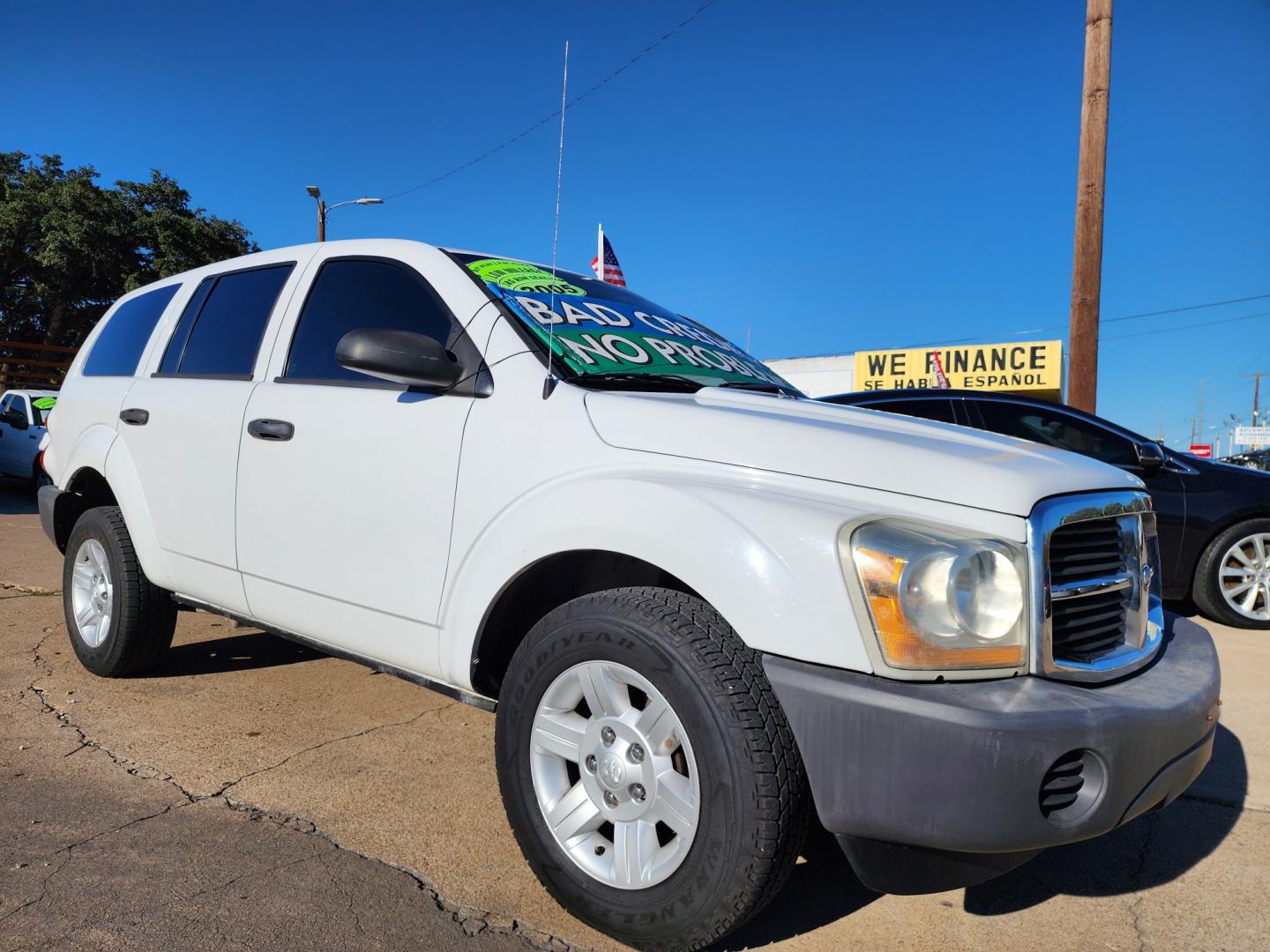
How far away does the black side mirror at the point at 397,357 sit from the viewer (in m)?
2.37

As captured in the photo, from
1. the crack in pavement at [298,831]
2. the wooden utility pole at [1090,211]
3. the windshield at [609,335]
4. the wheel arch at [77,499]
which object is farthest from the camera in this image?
the wooden utility pole at [1090,211]

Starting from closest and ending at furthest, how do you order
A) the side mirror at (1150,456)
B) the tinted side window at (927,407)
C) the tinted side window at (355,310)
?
the tinted side window at (355,310) → the side mirror at (1150,456) → the tinted side window at (927,407)

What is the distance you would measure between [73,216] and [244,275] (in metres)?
24.7

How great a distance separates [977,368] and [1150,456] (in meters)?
23.6

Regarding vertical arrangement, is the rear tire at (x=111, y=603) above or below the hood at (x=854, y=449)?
below

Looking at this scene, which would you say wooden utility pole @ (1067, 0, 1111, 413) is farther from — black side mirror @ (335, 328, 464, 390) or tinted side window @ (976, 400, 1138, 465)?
black side mirror @ (335, 328, 464, 390)

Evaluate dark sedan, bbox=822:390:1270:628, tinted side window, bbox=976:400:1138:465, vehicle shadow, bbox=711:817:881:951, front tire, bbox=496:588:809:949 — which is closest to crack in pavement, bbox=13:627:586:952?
front tire, bbox=496:588:809:949

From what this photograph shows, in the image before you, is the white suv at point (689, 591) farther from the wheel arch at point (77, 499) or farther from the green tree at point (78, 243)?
the green tree at point (78, 243)

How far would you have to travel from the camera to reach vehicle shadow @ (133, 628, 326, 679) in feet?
13.5

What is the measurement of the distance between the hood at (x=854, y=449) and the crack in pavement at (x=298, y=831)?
120 cm

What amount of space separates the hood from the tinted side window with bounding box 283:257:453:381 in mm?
827

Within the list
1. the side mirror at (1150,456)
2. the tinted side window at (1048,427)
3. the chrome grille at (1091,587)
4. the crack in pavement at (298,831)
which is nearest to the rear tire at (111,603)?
the crack in pavement at (298,831)

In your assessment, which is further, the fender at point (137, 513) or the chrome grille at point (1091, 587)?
the fender at point (137, 513)

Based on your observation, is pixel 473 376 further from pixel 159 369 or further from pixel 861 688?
pixel 159 369
